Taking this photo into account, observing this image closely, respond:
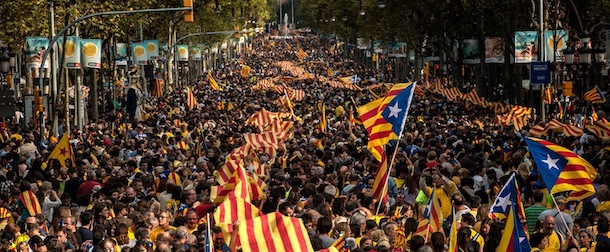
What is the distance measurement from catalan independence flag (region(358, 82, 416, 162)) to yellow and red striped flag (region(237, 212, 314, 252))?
864 cm

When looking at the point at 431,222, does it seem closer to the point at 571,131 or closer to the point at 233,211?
the point at 233,211

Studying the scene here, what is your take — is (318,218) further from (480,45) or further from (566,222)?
(480,45)

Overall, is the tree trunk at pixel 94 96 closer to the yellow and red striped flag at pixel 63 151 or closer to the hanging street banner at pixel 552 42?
the hanging street banner at pixel 552 42

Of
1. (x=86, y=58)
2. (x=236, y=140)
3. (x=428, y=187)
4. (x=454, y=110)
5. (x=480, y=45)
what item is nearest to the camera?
(x=428, y=187)

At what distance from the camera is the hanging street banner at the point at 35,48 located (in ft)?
121

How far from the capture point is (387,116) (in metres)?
19.8

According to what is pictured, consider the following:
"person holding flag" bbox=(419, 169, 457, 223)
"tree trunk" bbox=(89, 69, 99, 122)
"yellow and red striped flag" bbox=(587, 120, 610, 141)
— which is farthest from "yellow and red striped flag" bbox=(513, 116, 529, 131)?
"tree trunk" bbox=(89, 69, 99, 122)

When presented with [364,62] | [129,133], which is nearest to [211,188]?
[129,133]

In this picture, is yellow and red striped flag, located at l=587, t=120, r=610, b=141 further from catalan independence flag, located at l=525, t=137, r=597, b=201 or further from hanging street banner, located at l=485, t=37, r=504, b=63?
hanging street banner, located at l=485, t=37, r=504, b=63

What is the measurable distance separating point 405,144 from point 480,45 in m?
33.2

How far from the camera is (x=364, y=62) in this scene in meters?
133

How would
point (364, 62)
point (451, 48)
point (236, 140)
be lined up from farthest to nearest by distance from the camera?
point (364, 62) < point (451, 48) < point (236, 140)

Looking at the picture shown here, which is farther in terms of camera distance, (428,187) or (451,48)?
(451,48)

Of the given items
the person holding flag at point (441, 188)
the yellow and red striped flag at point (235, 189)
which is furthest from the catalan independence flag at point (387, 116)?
the yellow and red striped flag at point (235, 189)
